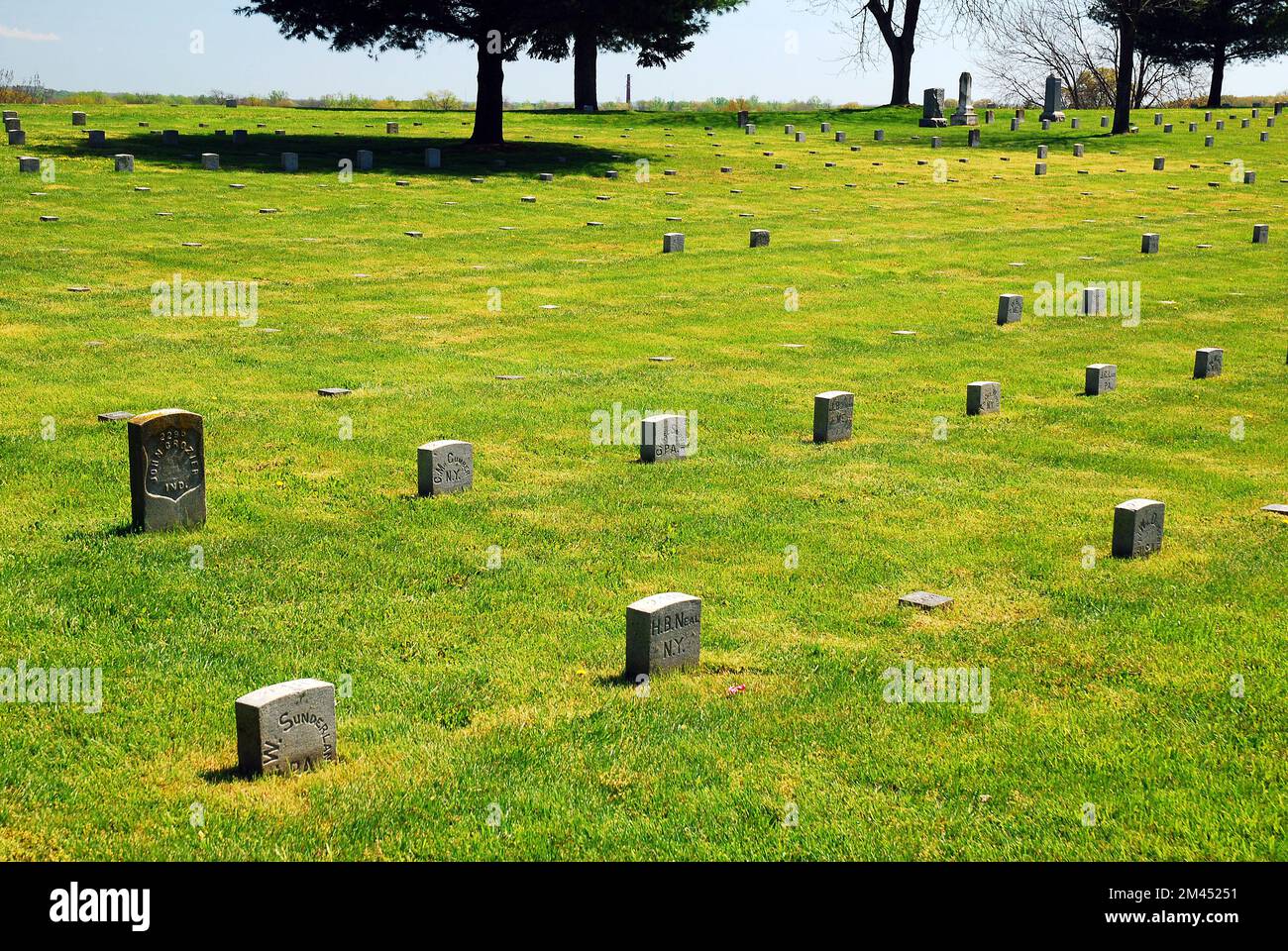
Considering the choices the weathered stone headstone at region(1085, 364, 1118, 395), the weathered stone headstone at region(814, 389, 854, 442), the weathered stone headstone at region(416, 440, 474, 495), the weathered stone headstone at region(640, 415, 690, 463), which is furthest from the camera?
the weathered stone headstone at region(1085, 364, 1118, 395)

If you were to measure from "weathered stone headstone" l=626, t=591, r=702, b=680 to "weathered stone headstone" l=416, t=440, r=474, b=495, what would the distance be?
174 inches

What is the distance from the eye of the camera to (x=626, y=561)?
10672 mm

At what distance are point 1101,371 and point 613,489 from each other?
835cm

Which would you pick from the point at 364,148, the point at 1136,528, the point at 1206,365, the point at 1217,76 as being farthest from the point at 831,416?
the point at 1217,76

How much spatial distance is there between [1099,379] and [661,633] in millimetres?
11592

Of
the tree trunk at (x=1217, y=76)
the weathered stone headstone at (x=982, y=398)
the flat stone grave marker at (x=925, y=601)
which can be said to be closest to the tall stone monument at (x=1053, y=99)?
the tree trunk at (x=1217, y=76)

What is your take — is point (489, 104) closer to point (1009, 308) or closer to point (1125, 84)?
point (1009, 308)

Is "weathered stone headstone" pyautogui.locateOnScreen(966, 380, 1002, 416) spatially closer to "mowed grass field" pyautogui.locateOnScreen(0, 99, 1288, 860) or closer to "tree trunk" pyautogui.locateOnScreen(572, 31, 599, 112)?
"mowed grass field" pyautogui.locateOnScreen(0, 99, 1288, 860)

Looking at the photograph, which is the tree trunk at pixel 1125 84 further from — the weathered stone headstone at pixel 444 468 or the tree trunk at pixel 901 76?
the weathered stone headstone at pixel 444 468

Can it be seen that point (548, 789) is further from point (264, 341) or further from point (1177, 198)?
point (1177, 198)

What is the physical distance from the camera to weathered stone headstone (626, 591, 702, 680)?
8203 millimetres

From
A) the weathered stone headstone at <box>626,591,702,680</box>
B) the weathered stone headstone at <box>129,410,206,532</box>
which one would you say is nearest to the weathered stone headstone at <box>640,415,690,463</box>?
the weathered stone headstone at <box>129,410,206,532</box>

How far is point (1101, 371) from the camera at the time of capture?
59.1 ft

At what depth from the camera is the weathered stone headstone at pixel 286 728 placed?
268 inches
